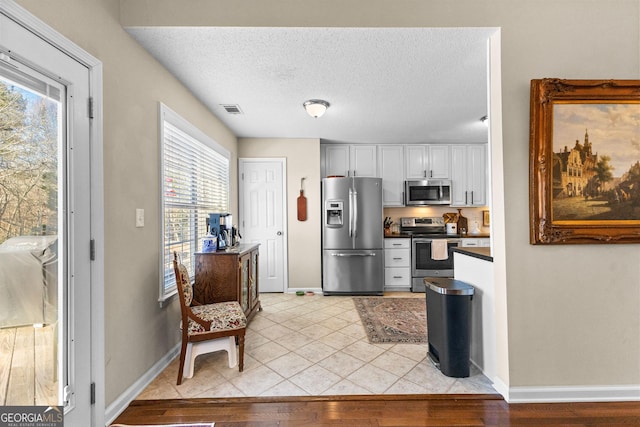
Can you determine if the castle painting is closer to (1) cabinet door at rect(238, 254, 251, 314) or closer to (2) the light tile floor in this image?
(2) the light tile floor

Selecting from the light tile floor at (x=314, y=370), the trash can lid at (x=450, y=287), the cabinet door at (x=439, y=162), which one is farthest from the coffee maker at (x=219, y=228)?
the cabinet door at (x=439, y=162)

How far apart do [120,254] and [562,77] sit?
307cm

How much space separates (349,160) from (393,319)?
8.72 ft

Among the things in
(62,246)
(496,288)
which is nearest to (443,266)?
(496,288)

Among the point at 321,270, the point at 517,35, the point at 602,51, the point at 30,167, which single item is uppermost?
the point at 517,35

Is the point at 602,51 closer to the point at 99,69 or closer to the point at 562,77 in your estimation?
the point at 562,77

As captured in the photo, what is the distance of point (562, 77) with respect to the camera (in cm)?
182

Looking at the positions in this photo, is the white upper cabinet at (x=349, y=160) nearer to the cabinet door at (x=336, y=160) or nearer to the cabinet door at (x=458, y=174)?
the cabinet door at (x=336, y=160)

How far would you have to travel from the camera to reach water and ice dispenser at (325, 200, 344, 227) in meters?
4.28

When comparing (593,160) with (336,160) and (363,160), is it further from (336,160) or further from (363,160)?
(336,160)

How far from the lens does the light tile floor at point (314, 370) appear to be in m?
1.89

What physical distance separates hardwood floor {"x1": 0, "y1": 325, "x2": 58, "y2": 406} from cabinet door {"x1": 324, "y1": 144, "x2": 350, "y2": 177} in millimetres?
3940

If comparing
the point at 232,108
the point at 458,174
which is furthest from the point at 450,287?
the point at 458,174

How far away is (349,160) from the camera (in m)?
4.76
